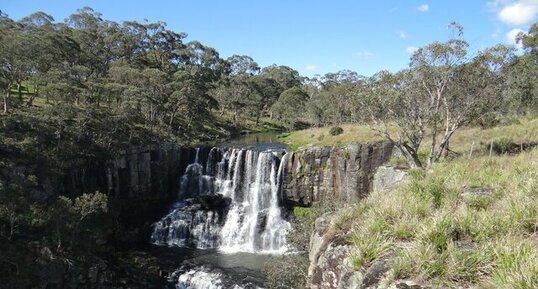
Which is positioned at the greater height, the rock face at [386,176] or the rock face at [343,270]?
the rock face at [386,176]

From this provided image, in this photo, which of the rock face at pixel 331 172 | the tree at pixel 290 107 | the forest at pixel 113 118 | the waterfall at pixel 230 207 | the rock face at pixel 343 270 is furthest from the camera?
the tree at pixel 290 107

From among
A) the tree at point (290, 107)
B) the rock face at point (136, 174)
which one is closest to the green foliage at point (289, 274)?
the rock face at point (136, 174)

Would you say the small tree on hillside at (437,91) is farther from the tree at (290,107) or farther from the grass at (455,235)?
the tree at (290,107)

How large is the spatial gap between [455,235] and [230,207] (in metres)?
30.5

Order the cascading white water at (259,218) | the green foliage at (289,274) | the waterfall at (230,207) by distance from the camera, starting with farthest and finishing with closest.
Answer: the waterfall at (230,207) < the cascading white water at (259,218) < the green foliage at (289,274)

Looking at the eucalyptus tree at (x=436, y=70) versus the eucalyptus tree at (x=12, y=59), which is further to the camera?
the eucalyptus tree at (x=12, y=59)

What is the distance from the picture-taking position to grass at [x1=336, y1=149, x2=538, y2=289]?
18.4 feet

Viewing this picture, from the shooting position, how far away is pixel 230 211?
35.9m

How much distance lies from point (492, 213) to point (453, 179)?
348 centimetres

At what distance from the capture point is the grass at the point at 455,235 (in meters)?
5.61

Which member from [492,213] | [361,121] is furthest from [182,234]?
[492,213]

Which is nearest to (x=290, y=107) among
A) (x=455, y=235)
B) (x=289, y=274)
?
(x=289, y=274)

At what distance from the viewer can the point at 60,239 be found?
25.4 meters

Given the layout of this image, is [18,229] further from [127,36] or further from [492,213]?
[127,36]
